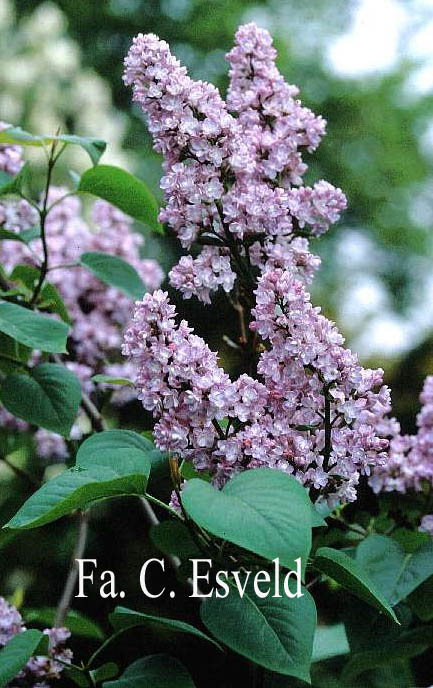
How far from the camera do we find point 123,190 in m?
1.12

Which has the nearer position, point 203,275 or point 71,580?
point 203,275

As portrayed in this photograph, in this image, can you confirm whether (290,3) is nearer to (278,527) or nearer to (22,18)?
(22,18)

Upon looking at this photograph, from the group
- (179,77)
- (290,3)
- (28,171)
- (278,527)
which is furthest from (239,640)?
(290,3)

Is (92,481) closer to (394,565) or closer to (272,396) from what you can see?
(272,396)

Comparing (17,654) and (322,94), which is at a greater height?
(322,94)

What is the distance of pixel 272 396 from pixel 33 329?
381 millimetres

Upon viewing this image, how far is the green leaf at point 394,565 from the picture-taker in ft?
2.87

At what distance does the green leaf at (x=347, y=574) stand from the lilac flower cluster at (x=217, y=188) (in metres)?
0.26

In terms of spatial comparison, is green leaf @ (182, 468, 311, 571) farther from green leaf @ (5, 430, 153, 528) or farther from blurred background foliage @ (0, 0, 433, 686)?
blurred background foliage @ (0, 0, 433, 686)

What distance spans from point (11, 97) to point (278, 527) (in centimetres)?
817

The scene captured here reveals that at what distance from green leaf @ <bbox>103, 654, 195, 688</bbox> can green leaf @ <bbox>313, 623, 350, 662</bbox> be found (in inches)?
12.4

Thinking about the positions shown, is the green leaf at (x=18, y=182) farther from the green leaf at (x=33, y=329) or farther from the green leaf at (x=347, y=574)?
the green leaf at (x=347, y=574)

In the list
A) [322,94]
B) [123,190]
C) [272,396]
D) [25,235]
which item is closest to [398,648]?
[272,396]

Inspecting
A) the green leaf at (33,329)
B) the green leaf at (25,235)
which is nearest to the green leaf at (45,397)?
the green leaf at (33,329)
